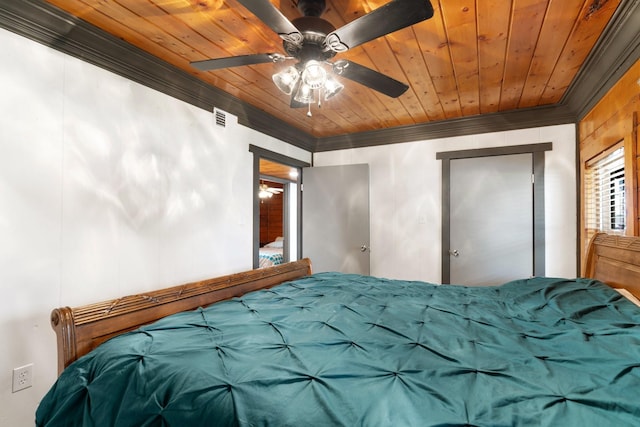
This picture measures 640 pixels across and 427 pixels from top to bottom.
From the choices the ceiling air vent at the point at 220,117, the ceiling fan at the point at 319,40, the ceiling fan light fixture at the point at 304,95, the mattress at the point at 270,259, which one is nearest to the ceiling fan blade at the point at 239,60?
the ceiling fan at the point at 319,40

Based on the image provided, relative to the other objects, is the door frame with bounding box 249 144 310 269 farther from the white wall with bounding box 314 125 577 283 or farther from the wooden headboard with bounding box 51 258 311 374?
the wooden headboard with bounding box 51 258 311 374

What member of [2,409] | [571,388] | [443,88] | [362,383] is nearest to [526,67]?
[443,88]

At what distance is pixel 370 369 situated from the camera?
0.92 meters

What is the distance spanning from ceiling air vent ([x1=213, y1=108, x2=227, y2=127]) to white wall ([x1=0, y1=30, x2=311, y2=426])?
72mm

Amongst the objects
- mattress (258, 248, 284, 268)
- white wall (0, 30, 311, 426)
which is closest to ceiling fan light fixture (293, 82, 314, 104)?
white wall (0, 30, 311, 426)

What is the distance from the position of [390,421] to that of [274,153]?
3103mm

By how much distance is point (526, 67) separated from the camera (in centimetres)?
228

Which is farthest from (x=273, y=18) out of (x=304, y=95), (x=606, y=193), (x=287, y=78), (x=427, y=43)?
(x=606, y=193)

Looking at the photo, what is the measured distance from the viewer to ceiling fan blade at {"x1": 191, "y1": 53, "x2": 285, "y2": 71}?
1.56 metres

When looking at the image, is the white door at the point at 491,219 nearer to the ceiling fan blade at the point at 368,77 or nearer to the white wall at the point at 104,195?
the white wall at the point at 104,195

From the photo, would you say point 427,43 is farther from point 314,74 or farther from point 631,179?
point 631,179

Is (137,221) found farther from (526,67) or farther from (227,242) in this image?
(526,67)

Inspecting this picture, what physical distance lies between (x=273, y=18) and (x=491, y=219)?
2998 mm

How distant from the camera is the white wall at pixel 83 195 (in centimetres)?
157
